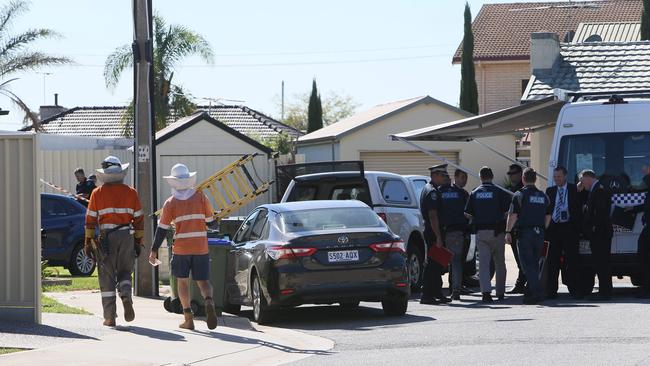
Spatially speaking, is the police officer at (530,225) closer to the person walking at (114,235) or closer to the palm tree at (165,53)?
the person walking at (114,235)

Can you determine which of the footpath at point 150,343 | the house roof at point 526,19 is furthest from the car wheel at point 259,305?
the house roof at point 526,19

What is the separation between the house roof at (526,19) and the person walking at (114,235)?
42.9m

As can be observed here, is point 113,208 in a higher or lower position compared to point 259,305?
higher

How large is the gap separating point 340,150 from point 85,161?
1130 cm

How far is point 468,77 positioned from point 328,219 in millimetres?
39781

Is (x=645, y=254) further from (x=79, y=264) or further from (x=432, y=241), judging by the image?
(x=79, y=264)

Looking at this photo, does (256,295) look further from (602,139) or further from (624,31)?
(624,31)

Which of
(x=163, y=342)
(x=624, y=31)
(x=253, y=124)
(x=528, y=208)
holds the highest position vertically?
(x=624, y=31)

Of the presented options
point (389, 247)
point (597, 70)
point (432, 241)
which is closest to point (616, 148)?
point (432, 241)

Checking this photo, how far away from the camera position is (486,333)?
525 inches

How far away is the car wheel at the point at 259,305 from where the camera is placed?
50.9ft

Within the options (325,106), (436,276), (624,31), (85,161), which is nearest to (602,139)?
(436,276)

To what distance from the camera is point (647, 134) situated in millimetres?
17891

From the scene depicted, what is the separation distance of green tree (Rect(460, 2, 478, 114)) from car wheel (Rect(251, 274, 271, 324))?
3913 centimetres
